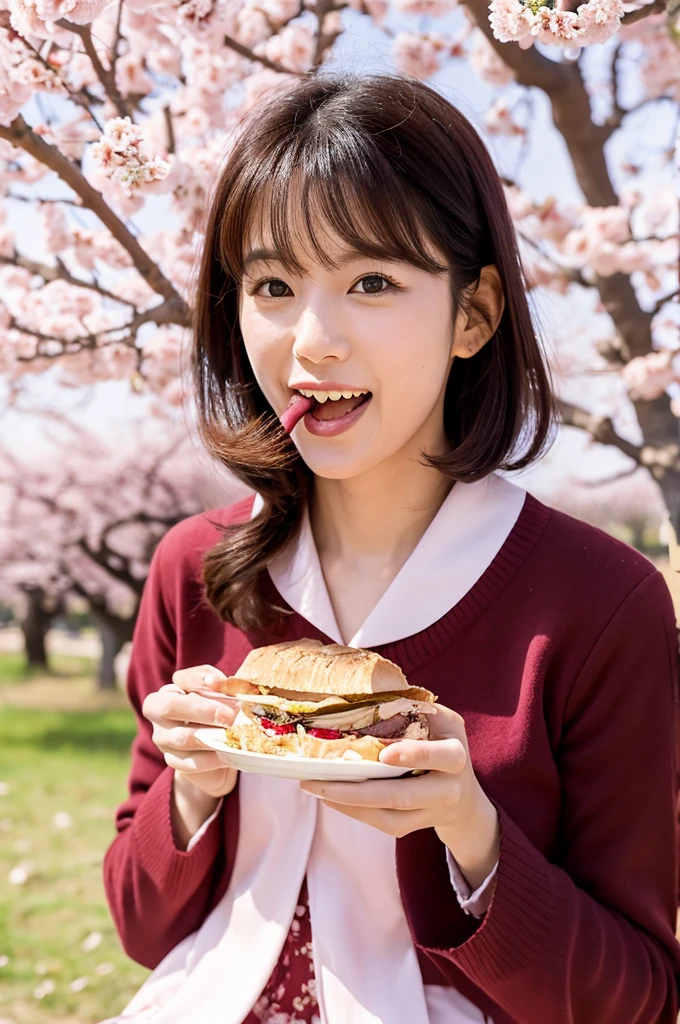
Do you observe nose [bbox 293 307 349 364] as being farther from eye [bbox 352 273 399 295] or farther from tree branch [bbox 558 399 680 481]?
tree branch [bbox 558 399 680 481]

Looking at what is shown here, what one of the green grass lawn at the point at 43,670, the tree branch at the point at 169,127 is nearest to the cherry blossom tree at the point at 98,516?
the green grass lawn at the point at 43,670

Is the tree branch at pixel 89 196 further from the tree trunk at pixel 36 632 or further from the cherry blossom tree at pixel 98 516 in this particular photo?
the tree trunk at pixel 36 632

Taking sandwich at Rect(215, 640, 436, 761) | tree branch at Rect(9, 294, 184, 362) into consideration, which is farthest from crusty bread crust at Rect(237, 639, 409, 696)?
tree branch at Rect(9, 294, 184, 362)

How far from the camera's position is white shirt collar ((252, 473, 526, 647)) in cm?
154

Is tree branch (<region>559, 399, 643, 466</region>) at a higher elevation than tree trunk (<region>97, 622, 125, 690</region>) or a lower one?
higher

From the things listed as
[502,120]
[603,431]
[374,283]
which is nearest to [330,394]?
[374,283]

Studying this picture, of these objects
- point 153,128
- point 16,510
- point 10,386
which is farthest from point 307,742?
point 16,510

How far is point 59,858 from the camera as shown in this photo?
4773 millimetres

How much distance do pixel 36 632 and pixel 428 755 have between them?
6.76m

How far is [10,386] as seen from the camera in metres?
3.77

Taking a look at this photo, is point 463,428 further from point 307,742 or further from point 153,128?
point 153,128

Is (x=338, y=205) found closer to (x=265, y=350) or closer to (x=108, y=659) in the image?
(x=265, y=350)

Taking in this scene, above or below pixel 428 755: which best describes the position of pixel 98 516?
below

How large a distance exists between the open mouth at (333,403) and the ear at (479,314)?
0.22 meters
